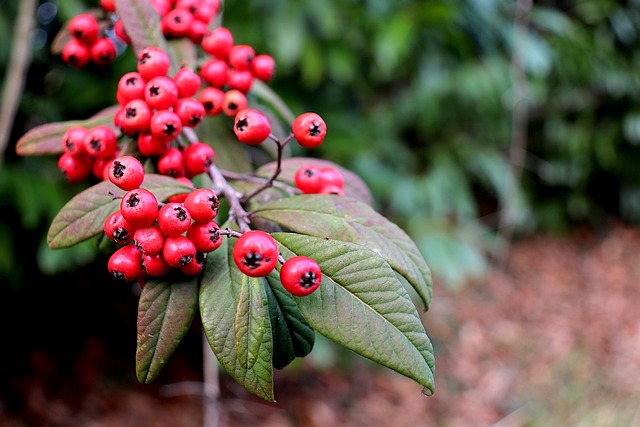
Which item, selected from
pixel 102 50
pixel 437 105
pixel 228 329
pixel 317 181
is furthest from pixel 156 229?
pixel 437 105

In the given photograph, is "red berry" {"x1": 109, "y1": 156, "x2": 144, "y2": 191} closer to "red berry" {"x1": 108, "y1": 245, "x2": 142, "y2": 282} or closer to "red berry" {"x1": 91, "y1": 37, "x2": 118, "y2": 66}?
"red berry" {"x1": 108, "y1": 245, "x2": 142, "y2": 282}

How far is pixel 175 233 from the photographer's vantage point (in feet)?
1.81

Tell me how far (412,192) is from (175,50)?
2.29 m

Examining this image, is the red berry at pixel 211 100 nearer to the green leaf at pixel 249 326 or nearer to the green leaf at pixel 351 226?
the green leaf at pixel 351 226

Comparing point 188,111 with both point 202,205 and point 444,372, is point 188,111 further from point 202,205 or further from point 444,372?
point 444,372

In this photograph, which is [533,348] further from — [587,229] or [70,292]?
[70,292]

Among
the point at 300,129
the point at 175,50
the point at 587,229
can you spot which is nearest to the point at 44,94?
the point at 175,50

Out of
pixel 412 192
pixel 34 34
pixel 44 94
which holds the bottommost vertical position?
pixel 412 192

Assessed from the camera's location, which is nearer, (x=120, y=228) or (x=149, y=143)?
(x=120, y=228)

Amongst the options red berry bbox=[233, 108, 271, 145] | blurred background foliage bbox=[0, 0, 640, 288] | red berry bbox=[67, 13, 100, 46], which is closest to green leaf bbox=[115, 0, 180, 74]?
red berry bbox=[67, 13, 100, 46]

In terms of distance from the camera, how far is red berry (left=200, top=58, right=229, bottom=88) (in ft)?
2.71

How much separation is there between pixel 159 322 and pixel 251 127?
0.23 meters

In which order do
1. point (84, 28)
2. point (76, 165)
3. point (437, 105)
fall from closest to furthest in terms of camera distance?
point (76, 165) < point (84, 28) < point (437, 105)

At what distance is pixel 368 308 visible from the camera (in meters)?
0.56
